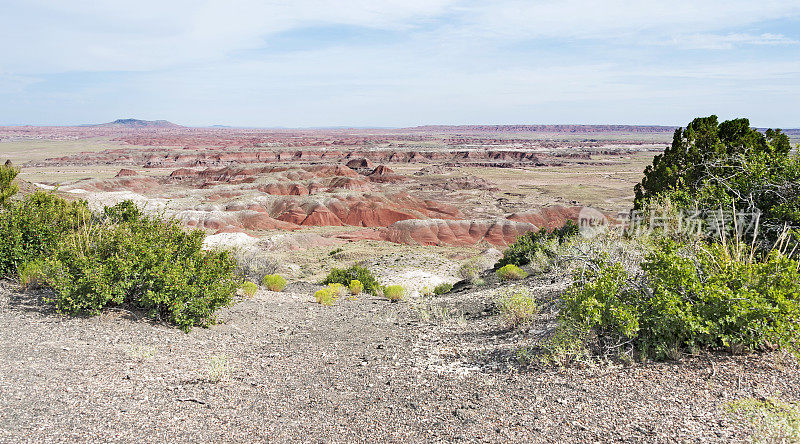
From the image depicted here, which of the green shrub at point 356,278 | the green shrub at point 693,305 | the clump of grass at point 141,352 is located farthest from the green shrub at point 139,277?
the green shrub at point 356,278

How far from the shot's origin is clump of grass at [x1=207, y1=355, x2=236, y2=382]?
663 centimetres

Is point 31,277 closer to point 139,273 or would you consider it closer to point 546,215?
point 139,273

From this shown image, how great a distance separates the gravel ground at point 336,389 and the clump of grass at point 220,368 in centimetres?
5

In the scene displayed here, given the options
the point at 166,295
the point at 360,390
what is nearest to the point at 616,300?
the point at 360,390

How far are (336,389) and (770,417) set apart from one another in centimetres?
484

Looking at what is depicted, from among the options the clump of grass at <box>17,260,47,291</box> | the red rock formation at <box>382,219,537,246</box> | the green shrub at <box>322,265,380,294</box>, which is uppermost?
the clump of grass at <box>17,260,47,291</box>

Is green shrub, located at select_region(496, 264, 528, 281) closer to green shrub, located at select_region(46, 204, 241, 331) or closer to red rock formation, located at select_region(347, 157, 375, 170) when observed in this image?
green shrub, located at select_region(46, 204, 241, 331)

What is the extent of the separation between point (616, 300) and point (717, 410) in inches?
61.8

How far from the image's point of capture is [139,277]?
846 cm

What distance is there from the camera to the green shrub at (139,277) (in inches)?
320

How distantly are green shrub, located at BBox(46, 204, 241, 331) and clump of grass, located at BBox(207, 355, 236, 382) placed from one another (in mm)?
1589

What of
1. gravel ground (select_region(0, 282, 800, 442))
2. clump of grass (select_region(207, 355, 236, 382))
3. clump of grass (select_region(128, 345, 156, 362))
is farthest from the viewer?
clump of grass (select_region(128, 345, 156, 362))

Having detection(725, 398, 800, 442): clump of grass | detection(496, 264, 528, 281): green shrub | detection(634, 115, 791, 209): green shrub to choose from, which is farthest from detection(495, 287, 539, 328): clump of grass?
detection(634, 115, 791, 209): green shrub

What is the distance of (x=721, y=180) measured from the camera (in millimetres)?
10195
